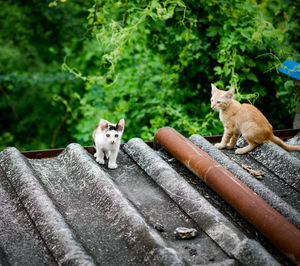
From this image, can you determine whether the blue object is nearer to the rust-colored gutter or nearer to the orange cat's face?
the orange cat's face

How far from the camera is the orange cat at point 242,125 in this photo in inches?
128

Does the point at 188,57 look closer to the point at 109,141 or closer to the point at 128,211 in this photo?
the point at 109,141

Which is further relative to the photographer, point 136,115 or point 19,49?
point 19,49

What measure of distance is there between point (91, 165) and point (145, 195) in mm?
500

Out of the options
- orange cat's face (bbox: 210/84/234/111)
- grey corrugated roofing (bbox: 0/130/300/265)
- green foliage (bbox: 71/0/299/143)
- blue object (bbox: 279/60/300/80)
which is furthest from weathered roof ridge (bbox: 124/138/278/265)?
green foliage (bbox: 71/0/299/143)

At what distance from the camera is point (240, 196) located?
225 centimetres

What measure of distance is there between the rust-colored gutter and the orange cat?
0.71 meters

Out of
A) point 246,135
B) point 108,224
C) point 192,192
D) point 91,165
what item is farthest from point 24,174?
point 246,135

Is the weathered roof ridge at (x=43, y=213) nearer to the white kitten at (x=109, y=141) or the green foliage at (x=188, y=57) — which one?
the white kitten at (x=109, y=141)

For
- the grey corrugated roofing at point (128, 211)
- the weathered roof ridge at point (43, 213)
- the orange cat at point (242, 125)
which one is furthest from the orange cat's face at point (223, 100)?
the weathered roof ridge at point (43, 213)

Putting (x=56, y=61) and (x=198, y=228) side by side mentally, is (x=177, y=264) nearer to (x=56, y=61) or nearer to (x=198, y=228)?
(x=198, y=228)

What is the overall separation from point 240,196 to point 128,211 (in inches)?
29.8

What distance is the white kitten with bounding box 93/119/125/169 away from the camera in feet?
9.30

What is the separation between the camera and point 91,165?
262 centimetres
